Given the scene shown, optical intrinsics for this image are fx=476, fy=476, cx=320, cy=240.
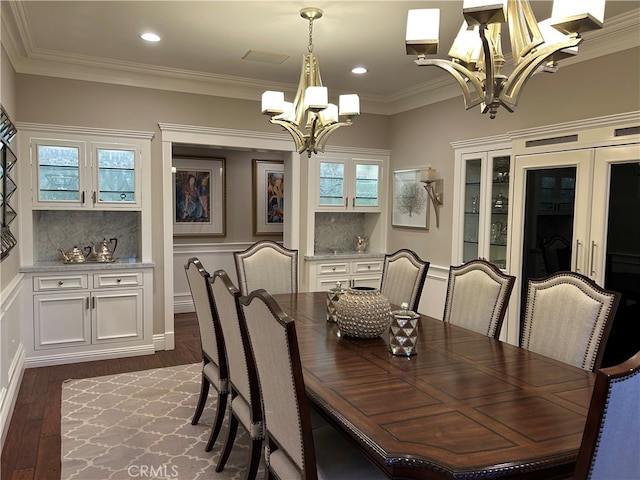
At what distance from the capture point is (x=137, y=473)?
2.57m

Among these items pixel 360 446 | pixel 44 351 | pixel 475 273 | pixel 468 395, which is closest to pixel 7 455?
pixel 44 351

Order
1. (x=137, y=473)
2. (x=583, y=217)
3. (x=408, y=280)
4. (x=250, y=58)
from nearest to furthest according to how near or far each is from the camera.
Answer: (x=137, y=473) < (x=583, y=217) < (x=408, y=280) < (x=250, y=58)

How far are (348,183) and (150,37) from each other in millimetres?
2663

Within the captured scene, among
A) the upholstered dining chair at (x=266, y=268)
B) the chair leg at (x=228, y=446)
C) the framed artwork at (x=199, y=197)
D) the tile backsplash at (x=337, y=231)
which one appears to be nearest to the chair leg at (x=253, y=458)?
the chair leg at (x=228, y=446)

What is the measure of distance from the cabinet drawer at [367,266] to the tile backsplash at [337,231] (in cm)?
36

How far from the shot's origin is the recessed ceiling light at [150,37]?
3613 millimetres

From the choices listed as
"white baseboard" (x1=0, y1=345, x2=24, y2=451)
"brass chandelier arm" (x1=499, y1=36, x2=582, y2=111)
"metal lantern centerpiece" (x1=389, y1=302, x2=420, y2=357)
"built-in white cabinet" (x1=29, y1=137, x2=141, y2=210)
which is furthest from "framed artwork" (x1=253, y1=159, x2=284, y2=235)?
"brass chandelier arm" (x1=499, y1=36, x2=582, y2=111)

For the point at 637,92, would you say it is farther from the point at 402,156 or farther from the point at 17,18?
the point at 17,18

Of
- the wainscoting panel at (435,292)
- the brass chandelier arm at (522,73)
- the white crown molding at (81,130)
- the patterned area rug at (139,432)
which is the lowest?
the patterned area rug at (139,432)

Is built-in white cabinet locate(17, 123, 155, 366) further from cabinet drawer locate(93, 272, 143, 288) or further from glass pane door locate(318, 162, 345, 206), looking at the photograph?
glass pane door locate(318, 162, 345, 206)

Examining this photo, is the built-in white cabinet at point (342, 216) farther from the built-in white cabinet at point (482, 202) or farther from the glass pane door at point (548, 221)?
the glass pane door at point (548, 221)

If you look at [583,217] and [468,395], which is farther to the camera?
[583,217]

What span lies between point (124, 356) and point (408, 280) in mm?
2841

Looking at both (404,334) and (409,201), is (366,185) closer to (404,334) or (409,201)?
(409,201)
